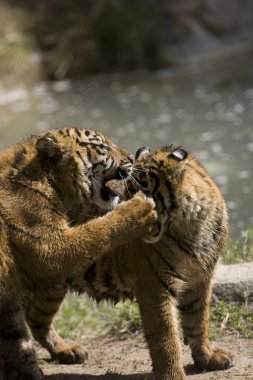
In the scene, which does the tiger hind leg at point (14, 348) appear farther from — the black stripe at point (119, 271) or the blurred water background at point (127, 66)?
the blurred water background at point (127, 66)

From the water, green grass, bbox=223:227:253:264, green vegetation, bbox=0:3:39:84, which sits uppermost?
green vegetation, bbox=0:3:39:84

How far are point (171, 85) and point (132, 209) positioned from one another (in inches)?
420

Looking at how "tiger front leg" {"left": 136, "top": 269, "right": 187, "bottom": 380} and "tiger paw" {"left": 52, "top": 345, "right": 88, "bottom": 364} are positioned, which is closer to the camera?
"tiger front leg" {"left": 136, "top": 269, "right": 187, "bottom": 380}

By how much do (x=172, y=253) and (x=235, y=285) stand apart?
3.65 feet

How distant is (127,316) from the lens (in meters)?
5.30

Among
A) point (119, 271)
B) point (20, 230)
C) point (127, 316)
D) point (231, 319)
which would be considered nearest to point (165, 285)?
point (119, 271)

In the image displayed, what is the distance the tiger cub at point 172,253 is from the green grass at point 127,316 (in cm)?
61

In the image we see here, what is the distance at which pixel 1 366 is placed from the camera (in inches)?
161

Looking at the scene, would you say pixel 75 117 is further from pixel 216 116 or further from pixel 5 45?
pixel 5 45

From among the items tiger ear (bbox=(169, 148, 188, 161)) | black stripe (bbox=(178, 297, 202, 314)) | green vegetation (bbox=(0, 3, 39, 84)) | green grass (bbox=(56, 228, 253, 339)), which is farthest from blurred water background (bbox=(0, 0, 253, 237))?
tiger ear (bbox=(169, 148, 188, 161))

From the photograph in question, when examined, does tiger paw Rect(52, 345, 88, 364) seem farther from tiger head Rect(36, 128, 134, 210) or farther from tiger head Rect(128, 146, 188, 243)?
tiger head Rect(128, 146, 188, 243)

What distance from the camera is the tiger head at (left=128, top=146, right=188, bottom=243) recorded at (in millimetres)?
4008

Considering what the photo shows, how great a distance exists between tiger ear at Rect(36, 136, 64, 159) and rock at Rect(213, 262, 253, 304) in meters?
1.44

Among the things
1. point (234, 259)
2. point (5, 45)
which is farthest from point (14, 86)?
point (234, 259)
